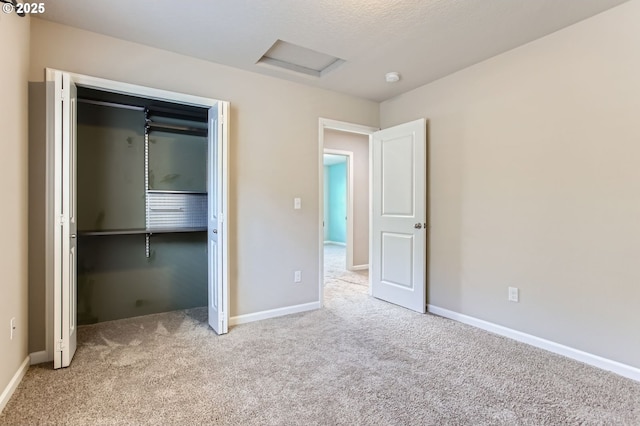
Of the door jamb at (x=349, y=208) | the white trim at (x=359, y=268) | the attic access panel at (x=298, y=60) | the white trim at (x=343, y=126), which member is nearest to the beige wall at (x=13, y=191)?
the attic access panel at (x=298, y=60)

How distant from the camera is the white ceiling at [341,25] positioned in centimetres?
213

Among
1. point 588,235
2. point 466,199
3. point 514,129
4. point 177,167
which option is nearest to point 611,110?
point 514,129

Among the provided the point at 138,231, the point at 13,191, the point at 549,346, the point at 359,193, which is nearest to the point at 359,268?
the point at 359,193

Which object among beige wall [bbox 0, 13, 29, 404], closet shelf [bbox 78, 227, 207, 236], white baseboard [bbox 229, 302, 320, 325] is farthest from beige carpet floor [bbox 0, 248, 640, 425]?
closet shelf [bbox 78, 227, 207, 236]

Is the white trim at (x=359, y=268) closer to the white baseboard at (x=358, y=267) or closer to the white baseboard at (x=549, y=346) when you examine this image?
the white baseboard at (x=358, y=267)

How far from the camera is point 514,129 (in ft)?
9.02

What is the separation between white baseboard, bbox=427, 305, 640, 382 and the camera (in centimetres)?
215

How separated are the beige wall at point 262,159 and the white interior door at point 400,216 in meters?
0.73

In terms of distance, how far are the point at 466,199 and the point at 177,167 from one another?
2981mm

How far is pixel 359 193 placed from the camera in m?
5.98

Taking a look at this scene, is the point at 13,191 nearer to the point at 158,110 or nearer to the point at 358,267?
the point at 158,110

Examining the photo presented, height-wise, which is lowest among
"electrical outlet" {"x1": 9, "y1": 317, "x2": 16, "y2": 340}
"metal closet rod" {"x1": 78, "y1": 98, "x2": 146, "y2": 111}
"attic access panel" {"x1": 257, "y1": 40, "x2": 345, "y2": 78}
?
"electrical outlet" {"x1": 9, "y1": 317, "x2": 16, "y2": 340}

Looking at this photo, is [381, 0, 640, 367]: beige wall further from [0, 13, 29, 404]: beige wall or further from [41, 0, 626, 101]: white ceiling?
[0, 13, 29, 404]: beige wall

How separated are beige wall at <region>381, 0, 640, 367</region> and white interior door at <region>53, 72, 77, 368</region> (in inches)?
126
